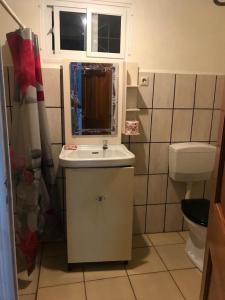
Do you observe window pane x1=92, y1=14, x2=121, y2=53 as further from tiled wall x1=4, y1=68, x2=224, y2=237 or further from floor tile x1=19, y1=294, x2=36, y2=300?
floor tile x1=19, y1=294, x2=36, y2=300

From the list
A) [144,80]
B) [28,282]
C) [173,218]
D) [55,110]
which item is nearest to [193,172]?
[173,218]

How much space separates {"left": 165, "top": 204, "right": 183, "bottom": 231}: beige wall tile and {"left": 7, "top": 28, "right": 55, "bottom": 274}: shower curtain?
3.88ft

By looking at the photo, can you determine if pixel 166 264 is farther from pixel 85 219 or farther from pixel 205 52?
pixel 205 52

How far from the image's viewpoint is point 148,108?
2164 millimetres

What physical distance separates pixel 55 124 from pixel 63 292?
1.21 metres

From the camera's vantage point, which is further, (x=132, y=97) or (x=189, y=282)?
(x=132, y=97)

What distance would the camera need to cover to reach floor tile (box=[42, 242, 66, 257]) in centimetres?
210

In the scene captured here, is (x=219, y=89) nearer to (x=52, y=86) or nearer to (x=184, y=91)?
(x=184, y=91)

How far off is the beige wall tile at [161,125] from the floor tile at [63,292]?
4.19 feet

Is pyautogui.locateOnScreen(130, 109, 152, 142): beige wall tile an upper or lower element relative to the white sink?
upper

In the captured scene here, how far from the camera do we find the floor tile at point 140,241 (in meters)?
2.25

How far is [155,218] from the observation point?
95.1 inches

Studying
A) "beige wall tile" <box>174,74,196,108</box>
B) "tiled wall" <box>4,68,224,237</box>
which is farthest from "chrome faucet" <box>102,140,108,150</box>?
"beige wall tile" <box>174,74,196,108</box>

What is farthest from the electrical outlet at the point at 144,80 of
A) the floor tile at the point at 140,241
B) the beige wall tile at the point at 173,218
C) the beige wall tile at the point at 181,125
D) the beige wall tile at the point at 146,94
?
the floor tile at the point at 140,241
